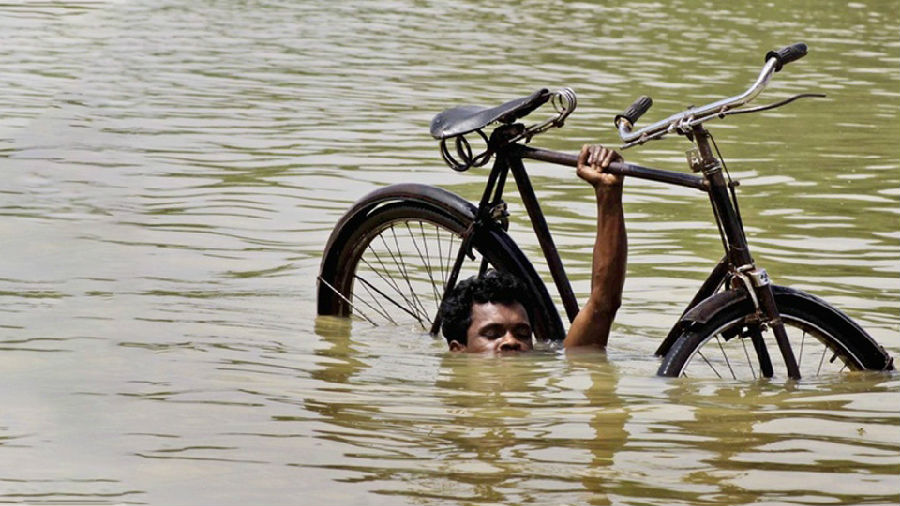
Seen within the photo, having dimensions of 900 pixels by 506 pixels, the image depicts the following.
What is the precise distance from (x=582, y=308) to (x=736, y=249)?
993 mm

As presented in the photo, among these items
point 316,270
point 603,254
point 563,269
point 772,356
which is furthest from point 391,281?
point 603,254

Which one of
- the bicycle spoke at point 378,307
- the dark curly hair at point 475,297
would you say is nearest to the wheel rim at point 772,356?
the dark curly hair at point 475,297

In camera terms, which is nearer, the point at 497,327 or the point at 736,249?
the point at 736,249

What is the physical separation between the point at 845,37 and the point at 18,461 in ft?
63.4

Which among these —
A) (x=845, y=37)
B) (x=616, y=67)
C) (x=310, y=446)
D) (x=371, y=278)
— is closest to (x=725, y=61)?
(x=616, y=67)

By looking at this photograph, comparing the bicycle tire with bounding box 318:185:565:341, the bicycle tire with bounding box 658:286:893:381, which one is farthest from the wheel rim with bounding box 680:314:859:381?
the bicycle tire with bounding box 318:185:565:341

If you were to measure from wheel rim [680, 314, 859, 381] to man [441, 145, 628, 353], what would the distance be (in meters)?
0.41

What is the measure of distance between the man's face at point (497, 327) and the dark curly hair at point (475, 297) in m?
0.03

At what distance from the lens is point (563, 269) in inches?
287

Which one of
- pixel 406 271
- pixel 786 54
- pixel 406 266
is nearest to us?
pixel 786 54

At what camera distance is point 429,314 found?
8438 mm

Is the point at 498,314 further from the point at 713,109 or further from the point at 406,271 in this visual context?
the point at 406,271

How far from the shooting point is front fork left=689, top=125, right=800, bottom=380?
20.1ft

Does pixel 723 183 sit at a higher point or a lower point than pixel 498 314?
higher
